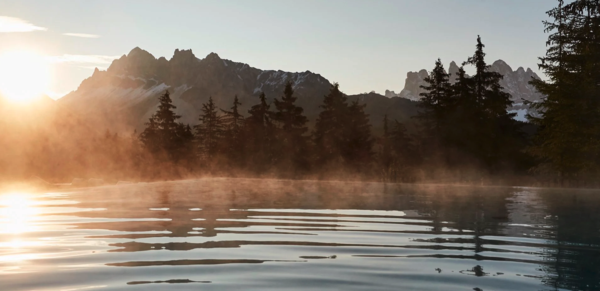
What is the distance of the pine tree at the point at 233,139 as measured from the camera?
59594 millimetres

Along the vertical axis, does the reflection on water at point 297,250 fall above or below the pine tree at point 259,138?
below

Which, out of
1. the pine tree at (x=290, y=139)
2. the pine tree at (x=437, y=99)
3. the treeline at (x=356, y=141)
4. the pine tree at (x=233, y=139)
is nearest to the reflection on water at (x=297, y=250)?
the treeline at (x=356, y=141)

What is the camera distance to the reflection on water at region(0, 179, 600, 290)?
4027 millimetres

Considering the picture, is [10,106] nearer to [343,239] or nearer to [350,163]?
[350,163]

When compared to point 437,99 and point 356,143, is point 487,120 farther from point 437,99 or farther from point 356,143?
point 356,143

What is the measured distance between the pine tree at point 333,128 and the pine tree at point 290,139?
1.96m

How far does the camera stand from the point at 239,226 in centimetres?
810

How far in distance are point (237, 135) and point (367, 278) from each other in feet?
188

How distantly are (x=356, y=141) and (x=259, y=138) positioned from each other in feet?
37.0

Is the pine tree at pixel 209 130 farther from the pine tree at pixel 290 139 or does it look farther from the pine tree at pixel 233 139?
the pine tree at pixel 290 139

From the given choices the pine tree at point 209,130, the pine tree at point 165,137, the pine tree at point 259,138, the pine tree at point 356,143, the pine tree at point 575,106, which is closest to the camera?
the pine tree at point 575,106

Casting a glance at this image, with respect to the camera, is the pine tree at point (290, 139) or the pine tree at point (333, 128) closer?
the pine tree at point (333, 128)

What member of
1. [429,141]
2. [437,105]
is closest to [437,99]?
[437,105]

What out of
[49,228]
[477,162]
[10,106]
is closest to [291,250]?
[49,228]
